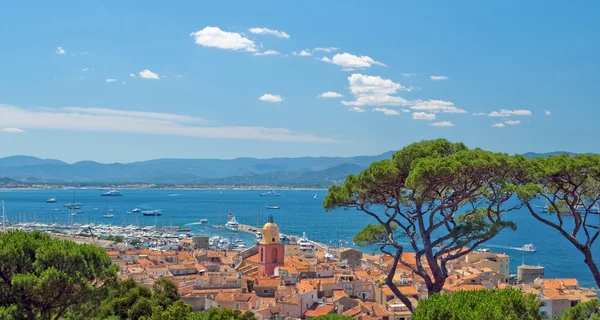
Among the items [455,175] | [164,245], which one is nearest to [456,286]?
[455,175]

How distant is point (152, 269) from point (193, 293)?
370 inches

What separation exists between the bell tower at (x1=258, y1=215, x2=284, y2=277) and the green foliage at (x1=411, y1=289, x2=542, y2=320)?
21952 millimetres

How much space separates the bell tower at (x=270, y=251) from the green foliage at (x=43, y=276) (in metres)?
20.3

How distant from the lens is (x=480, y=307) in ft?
31.7

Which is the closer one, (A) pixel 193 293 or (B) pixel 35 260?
(B) pixel 35 260

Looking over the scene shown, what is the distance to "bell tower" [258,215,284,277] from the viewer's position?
32.2 m

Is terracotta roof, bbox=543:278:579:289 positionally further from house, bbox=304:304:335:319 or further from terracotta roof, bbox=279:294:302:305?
terracotta roof, bbox=279:294:302:305

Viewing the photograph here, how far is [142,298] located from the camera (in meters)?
18.0

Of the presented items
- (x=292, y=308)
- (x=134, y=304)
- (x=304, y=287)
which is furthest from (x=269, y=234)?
(x=134, y=304)

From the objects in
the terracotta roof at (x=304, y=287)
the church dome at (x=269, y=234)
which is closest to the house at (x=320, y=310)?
the terracotta roof at (x=304, y=287)

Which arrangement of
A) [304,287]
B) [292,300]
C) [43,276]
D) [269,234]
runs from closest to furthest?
[43,276], [292,300], [304,287], [269,234]

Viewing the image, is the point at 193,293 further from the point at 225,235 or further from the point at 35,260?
the point at 225,235

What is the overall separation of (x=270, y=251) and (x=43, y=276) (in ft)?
72.2

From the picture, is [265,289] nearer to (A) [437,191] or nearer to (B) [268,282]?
(B) [268,282]
